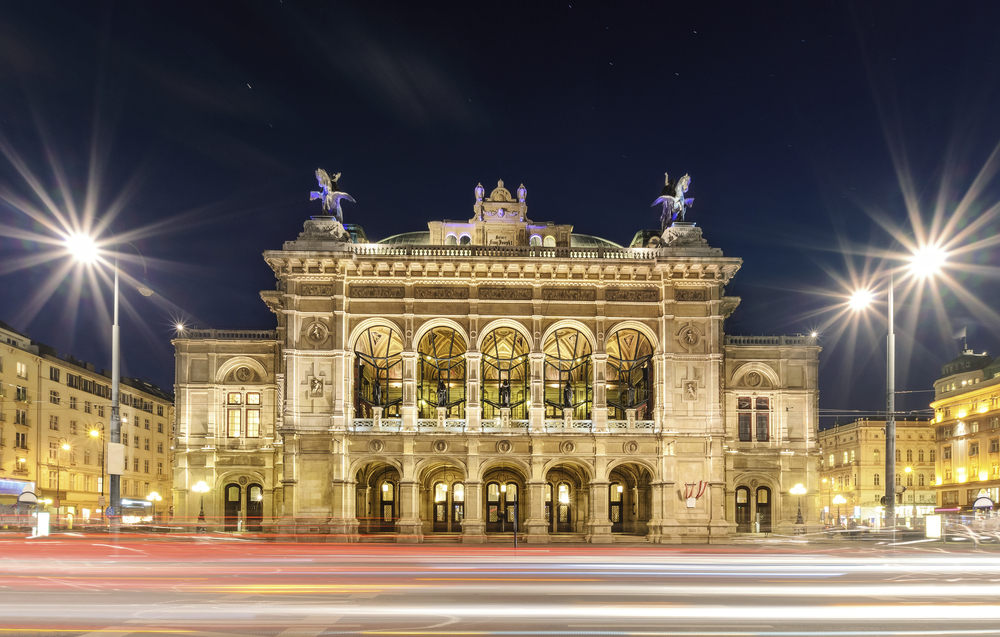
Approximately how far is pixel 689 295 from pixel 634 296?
2945 mm

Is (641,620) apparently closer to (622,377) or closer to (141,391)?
(622,377)

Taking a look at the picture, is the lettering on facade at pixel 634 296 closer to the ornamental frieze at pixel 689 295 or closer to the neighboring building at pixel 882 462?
the ornamental frieze at pixel 689 295

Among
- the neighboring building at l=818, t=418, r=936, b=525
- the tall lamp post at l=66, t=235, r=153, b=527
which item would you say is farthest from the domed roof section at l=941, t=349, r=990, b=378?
the tall lamp post at l=66, t=235, r=153, b=527

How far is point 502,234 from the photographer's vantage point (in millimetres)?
55719

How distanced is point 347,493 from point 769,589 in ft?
105

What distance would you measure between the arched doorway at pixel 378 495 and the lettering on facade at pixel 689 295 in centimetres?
1852

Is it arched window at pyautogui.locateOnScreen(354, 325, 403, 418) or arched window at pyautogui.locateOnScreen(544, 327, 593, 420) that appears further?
arched window at pyautogui.locateOnScreen(544, 327, 593, 420)

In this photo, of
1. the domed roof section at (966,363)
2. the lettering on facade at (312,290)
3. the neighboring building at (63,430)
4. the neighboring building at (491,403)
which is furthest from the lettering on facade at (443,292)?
the domed roof section at (966,363)

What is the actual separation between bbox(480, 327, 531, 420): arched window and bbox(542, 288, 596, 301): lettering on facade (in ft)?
15.5

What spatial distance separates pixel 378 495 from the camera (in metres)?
52.8

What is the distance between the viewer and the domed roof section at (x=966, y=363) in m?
104

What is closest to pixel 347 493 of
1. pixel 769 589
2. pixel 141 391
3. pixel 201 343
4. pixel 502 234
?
pixel 201 343

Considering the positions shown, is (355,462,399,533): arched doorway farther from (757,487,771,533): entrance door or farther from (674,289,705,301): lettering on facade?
(757,487,771,533): entrance door

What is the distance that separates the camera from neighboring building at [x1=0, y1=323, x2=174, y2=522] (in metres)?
66.8
